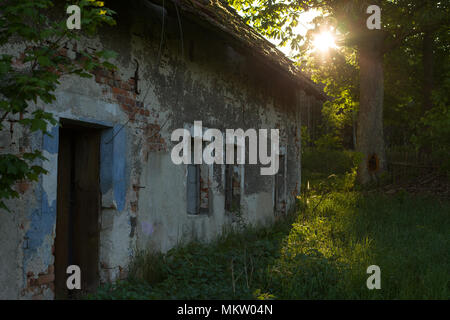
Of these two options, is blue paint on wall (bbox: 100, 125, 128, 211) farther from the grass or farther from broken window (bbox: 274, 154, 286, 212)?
broken window (bbox: 274, 154, 286, 212)

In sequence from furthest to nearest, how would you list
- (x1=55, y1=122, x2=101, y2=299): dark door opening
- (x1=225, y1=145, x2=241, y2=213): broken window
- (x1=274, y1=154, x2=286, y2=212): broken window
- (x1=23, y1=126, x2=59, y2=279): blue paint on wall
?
1. (x1=274, y1=154, x2=286, y2=212): broken window
2. (x1=225, y1=145, x2=241, y2=213): broken window
3. (x1=55, y1=122, x2=101, y2=299): dark door opening
4. (x1=23, y1=126, x2=59, y2=279): blue paint on wall

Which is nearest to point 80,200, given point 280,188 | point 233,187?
point 233,187

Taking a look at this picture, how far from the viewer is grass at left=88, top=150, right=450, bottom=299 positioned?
422 centimetres

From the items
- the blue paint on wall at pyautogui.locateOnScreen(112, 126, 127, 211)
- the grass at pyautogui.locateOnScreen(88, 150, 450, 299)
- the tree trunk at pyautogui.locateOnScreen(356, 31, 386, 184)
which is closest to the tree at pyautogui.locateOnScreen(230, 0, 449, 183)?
the tree trunk at pyautogui.locateOnScreen(356, 31, 386, 184)

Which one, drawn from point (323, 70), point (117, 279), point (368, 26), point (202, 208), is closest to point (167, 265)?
point (117, 279)

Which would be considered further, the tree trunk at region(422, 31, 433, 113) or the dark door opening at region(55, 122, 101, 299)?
the tree trunk at region(422, 31, 433, 113)

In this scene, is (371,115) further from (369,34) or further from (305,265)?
(305,265)

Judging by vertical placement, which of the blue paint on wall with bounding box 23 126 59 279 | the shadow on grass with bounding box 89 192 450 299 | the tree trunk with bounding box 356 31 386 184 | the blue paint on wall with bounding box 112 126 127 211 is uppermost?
the tree trunk with bounding box 356 31 386 184

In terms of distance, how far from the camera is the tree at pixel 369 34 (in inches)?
452

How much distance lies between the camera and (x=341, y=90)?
1630 cm

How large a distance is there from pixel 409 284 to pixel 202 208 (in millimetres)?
3118

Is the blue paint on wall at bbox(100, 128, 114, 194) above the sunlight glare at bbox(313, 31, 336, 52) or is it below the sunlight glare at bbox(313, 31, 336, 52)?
below
